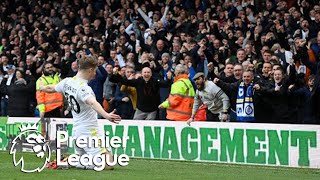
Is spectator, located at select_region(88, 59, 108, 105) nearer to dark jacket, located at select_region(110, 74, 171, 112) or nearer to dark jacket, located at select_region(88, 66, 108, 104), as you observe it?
dark jacket, located at select_region(88, 66, 108, 104)

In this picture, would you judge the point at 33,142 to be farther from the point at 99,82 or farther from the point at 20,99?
the point at 20,99

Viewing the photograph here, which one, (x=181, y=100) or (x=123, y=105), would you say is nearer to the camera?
(x=181, y=100)

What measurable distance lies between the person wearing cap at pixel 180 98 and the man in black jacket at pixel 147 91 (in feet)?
2.47

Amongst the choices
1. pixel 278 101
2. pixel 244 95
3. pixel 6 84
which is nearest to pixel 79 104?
pixel 244 95

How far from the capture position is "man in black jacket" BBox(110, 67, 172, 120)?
66.6 ft

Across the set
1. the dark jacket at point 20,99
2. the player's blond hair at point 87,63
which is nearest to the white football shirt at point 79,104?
the player's blond hair at point 87,63

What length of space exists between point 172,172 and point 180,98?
4823mm

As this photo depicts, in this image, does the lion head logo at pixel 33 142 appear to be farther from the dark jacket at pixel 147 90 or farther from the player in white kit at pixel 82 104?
the player in white kit at pixel 82 104

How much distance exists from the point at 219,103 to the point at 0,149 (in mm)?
5975

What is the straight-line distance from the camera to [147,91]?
20328mm

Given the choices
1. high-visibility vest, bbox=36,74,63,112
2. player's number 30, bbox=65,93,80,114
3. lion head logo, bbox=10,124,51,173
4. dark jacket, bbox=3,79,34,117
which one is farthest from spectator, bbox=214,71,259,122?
dark jacket, bbox=3,79,34,117

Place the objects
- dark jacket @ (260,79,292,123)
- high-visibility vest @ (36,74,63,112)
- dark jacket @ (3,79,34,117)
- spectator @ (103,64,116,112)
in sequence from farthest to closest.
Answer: dark jacket @ (3,79,34,117) < spectator @ (103,64,116,112) < high-visibility vest @ (36,74,63,112) < dark jacket @ (260,79,292,123)

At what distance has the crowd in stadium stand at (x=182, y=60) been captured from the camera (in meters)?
17.9

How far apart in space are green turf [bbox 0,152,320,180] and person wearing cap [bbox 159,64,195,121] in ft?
7.70
